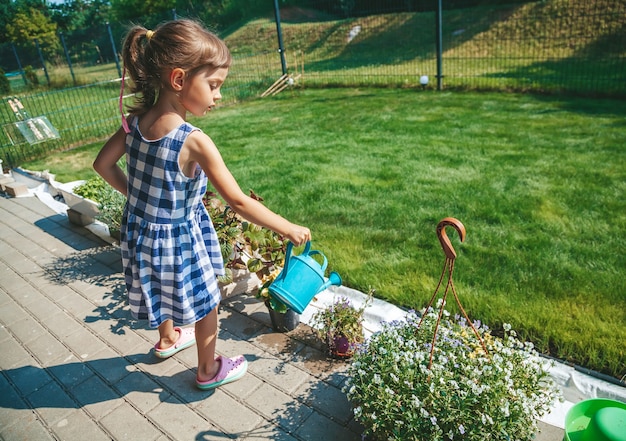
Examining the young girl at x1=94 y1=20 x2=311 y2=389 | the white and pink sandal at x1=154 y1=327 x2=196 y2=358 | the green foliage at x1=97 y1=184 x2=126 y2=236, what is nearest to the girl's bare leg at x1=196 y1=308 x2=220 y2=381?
the young girl at x1=94 y1=20 x2=311 y2=389

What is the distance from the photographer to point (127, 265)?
219 centimetres

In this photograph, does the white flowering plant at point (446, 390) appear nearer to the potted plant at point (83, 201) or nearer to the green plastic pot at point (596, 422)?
the green plastic pot at point (596, 422)

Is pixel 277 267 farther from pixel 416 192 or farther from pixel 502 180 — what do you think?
pixel 502 180

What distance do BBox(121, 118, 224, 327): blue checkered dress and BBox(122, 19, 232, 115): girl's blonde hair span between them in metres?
0.21

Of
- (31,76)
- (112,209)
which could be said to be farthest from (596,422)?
(31,76)

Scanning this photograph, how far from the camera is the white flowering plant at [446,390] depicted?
166cm

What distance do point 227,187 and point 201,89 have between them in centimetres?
41

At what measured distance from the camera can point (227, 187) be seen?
6.05 ft

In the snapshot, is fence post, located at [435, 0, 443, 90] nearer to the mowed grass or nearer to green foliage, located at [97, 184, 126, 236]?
the mowed grass

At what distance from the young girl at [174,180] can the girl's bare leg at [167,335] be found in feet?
1.15

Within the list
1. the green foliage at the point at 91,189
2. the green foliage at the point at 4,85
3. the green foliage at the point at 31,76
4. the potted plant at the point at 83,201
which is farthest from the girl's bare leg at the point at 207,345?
the green foliage at the point at 31,76

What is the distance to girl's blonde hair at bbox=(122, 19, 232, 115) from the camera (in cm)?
177

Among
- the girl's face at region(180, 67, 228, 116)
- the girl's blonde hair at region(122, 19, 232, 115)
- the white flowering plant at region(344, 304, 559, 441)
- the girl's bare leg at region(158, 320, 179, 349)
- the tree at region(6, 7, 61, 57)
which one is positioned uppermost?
the tree at region(6, 7, 61, 57)

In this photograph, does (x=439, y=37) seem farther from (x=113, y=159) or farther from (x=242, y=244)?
(x=113, y=159)
